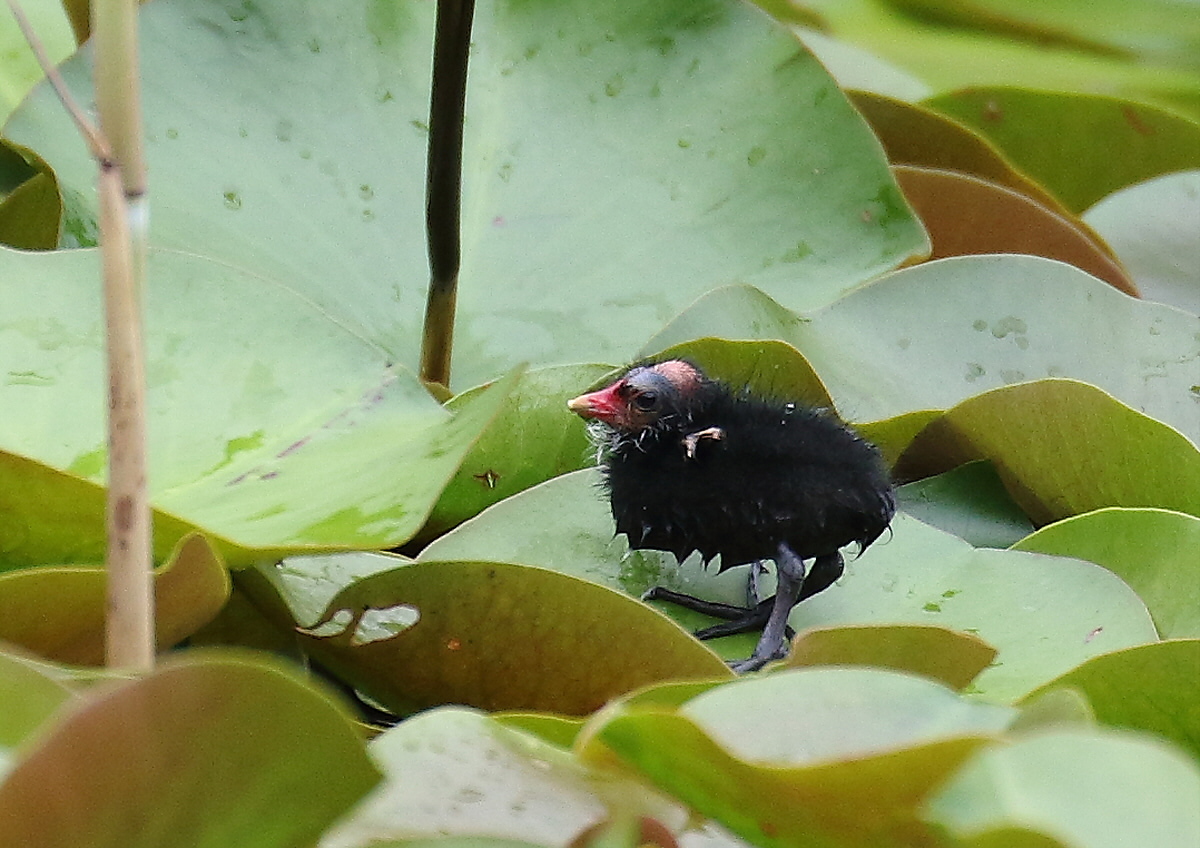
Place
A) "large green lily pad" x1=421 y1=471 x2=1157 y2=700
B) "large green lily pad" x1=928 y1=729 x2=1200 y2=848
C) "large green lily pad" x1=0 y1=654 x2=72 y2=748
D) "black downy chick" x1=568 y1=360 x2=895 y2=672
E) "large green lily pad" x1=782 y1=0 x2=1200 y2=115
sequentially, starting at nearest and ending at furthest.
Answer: "large green lily pad" x1=928 y1=729 x2=1200 y2=848
"large green lily pad" x1=0 y1=654 x2=72 y2=748
"large green lily pad" x1=421 y1=471 x2=1157 y2=700
"black downy chick" x1=568 y1=360 x2=895 y2=672
"large green lily pad" x1=782 y1=0 x2=1200 y2=115

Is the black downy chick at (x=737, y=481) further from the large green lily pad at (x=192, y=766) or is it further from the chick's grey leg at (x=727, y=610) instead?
the large green lily pad at (x=192, y=766)

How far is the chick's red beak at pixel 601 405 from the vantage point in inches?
37.9

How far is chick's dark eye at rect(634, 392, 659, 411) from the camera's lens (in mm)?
986

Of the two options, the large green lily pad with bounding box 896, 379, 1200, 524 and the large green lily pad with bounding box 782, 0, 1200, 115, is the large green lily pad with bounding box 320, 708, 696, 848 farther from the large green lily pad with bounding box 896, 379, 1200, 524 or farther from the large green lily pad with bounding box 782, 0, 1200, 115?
the large green lily pad with bounding box 782, 0, 1200, 115

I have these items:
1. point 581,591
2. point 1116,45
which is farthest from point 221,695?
point 1116,45

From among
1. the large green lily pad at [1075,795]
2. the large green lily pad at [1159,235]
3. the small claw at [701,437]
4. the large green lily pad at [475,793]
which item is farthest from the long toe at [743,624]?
the large green lily pad at [1159,235]

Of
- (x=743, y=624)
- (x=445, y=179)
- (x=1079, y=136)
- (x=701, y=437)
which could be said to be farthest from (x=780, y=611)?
(x=1079, y=136)

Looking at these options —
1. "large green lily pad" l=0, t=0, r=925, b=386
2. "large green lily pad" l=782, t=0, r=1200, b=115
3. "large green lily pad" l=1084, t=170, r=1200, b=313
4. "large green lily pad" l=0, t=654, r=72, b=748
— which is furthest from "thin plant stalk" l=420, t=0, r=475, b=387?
"large green lily pad" l=782, t=0, r=1200, b=115

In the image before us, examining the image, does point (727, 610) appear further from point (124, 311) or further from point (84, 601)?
point (124, 311)

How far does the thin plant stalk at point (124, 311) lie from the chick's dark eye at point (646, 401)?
504 mm

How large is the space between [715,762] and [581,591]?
0.77ft

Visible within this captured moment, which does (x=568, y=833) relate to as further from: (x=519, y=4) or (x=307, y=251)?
(x=519, y=4)

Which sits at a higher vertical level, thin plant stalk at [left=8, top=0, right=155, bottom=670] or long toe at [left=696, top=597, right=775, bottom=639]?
thin plant stalk at [left=8, top=0, right=155, bottom=670]

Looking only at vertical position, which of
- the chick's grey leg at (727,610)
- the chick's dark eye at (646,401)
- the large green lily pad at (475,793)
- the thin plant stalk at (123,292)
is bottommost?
the chick's grey leg at (727,610)
